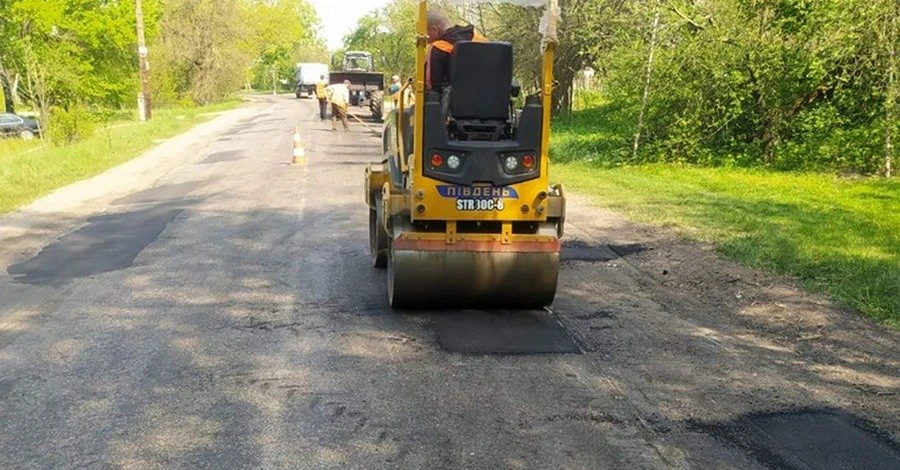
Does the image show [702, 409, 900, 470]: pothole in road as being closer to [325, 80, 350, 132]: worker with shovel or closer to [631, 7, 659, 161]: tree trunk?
[631, 7, 659, 161]: tree trunk

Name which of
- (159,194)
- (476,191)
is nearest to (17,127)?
(159,194)

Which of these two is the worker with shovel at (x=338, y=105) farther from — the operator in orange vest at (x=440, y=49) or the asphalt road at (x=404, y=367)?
the operator in orange vest at (x=440, y=49)

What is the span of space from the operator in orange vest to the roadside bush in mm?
19607

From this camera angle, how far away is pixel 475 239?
6469 millimetres

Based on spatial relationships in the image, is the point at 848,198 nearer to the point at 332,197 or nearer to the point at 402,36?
the point at 332,197

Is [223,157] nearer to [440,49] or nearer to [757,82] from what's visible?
[757,82]

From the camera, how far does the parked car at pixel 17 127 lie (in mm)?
32031

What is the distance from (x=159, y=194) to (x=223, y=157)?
6.42 m

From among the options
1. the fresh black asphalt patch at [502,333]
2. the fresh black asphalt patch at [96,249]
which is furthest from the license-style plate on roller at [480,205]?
the fresh black asphalt patch at [96,249]

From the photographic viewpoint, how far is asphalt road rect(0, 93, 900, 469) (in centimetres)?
432

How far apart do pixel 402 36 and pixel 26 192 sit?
4807cm

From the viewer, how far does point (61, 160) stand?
59.3 feet

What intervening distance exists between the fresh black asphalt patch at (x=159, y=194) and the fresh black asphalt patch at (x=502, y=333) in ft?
26.9

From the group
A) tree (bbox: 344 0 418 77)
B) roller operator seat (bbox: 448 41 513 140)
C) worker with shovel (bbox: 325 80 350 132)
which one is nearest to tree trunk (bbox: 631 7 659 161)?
roller operator seat (bbox: 448 41 513 140)
